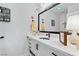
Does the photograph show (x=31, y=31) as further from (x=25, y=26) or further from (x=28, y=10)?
(x=28, y=10)

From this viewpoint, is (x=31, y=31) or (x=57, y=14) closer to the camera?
(x=57, y=14)

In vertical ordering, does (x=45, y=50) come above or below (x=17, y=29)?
below

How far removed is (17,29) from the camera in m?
2.88

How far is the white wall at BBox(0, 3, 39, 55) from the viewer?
104 inches

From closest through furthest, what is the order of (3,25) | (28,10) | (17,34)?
(3,25), (17,34), (28,10)

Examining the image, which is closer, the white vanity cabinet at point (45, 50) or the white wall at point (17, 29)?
the white vanity cabinet at point (45, 50)

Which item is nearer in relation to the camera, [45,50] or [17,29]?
[45,50]

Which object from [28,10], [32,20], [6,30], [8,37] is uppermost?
[28,10]

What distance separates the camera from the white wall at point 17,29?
8.66ft

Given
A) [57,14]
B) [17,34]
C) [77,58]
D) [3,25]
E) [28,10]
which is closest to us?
[77,58]

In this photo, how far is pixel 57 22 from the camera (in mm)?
1813

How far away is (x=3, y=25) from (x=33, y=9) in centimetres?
103

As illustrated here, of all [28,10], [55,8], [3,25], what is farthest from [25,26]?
[55,8]

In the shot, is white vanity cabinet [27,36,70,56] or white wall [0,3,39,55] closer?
white vanity cabinet [27,36,70,56]
